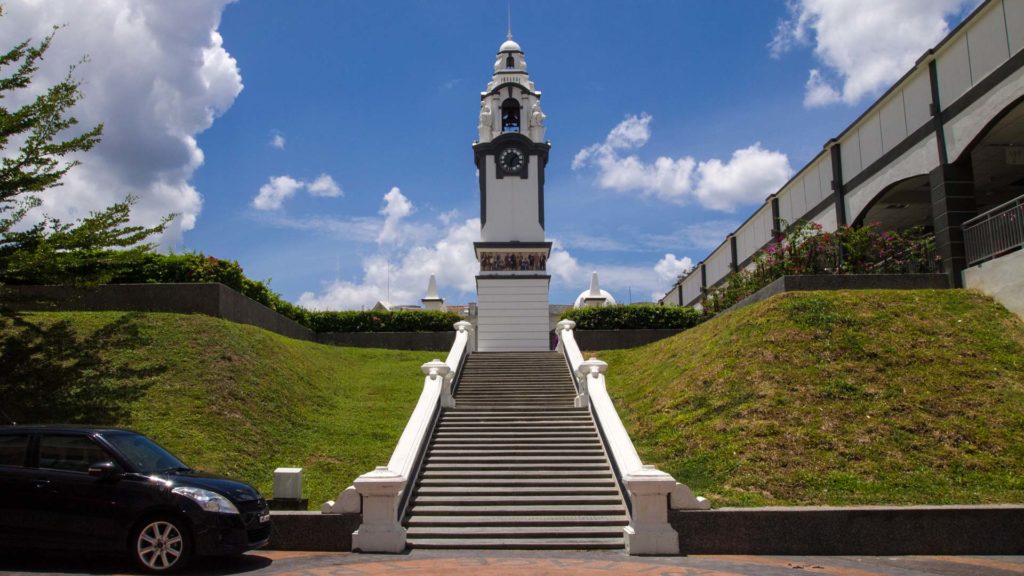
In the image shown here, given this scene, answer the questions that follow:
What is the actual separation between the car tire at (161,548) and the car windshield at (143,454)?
2.21ft

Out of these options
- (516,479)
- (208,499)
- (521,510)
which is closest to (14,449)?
A: (208,499)

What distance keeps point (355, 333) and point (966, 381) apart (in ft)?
62.7

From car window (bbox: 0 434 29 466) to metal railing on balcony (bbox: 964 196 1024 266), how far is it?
55.8 feet

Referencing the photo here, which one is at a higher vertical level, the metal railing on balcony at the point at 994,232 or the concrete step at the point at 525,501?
the metal railing on balcony at the point at 994,232

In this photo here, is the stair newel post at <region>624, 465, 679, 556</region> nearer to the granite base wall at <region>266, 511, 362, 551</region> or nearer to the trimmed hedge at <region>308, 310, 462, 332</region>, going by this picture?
the granite base wall at <region>266, 511, 362, 551</region>

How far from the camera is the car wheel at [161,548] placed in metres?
7.83

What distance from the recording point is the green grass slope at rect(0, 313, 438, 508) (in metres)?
13.4

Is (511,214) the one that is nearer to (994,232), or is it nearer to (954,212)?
(954,212)

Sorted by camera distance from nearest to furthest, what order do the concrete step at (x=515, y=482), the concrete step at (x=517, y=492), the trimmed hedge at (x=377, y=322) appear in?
the concrete step at (x=517, y=492), the concrete step at (x=515, y=482), the trimmed hedge at (x=377, y=322)

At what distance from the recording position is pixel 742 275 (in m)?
24.3

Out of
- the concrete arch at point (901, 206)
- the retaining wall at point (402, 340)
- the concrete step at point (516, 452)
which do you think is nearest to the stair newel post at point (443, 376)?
the concrete step at point (516, 452)

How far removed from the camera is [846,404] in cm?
1334

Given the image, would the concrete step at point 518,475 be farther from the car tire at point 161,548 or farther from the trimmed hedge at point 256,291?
the trimmed hedge at point 256,291

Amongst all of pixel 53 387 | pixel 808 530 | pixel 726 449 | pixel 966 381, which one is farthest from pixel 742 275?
pixel 53 387
